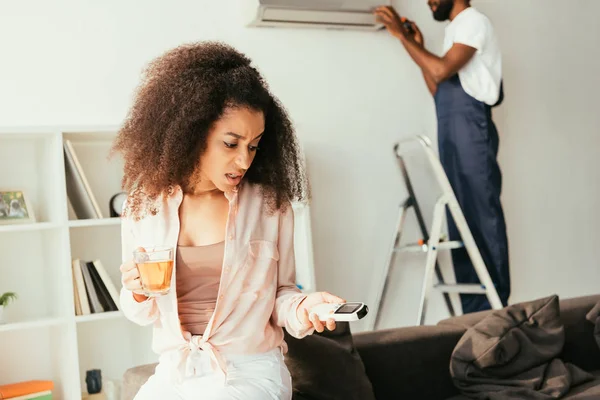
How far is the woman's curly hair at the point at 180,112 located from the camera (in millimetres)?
1850

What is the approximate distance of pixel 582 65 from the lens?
4.84 meters

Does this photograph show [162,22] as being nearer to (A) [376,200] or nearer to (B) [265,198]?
(A) [376,200]

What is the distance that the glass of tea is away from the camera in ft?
5.44

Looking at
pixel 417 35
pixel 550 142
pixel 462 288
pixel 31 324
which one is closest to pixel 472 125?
pixel 417 35

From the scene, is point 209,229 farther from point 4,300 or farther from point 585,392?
point 4,300

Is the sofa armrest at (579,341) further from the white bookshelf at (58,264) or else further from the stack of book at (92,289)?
the stack of book at (92,289)

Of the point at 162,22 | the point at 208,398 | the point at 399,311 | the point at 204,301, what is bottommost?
the point at 399,311

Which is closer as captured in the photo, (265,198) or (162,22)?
(265,198)

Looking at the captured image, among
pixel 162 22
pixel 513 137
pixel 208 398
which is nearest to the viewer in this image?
pixel 208 398

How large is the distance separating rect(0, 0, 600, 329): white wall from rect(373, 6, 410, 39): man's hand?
7.2 inches

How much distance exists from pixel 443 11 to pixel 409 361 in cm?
204

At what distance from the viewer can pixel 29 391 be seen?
10.3 feet

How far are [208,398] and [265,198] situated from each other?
0.49m

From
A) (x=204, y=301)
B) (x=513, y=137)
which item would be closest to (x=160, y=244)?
(x=204, y=301)
